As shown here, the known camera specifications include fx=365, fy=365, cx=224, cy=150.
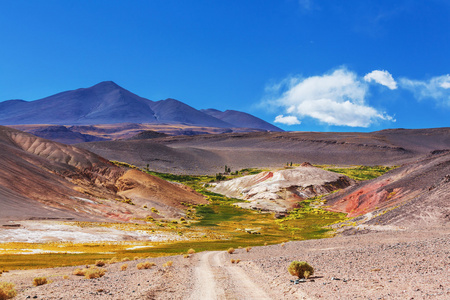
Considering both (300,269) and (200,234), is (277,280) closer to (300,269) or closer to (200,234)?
(300,269)

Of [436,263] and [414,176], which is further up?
[414,176]

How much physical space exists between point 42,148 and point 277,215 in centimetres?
6034

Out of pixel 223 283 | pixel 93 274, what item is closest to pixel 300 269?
pixel 223 283

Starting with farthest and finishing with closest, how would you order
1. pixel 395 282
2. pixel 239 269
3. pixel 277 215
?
pixel 277 215, pixel 239 269, pixel 395 282

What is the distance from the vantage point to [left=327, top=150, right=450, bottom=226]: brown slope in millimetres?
41000

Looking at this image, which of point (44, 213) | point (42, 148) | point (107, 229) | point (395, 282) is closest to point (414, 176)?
point (107, 229)

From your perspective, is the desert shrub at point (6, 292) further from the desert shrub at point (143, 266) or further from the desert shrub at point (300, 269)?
the desert shrub at point (300, 269)

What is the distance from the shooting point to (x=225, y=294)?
16922 mm

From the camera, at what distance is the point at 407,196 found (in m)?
57.5

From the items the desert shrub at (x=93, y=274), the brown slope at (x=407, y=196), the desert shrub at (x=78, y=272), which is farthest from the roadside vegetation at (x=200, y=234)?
the desert shrub at (x=93, y=274)

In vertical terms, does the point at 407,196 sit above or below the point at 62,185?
below

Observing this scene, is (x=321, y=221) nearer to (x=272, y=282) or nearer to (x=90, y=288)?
(x=272, y=282)

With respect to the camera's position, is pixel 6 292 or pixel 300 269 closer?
pixel 6 292

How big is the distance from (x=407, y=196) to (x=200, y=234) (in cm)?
3297
